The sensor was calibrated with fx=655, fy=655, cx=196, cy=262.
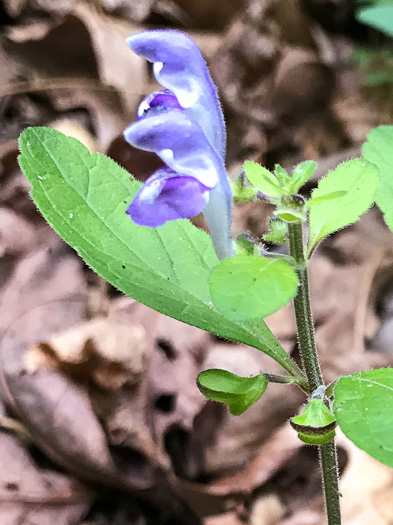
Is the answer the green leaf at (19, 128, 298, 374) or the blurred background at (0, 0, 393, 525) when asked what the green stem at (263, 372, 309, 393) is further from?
the blurred background at (0, 0, 393, 525)

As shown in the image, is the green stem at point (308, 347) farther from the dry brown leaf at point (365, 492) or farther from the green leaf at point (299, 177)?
the dry brown leaf at point (365, 492)

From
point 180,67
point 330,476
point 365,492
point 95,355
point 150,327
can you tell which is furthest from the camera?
point 150,327

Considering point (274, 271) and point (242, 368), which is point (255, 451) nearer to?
point (242, 368)

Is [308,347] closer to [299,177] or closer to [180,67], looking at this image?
[299,177]

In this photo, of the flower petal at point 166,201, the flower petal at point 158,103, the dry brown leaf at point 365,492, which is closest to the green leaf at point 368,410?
the flower petal at point 166,201

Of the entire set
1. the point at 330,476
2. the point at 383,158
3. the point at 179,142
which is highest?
the point at 179,142

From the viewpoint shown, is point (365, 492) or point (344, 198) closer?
point (344, 198)

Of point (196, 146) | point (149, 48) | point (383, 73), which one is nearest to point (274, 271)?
point (196, 146)

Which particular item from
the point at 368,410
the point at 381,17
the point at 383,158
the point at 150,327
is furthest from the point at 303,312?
the point at 381,17
